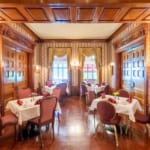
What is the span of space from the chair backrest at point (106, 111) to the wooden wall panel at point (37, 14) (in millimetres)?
2189

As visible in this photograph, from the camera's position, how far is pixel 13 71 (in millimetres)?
6258

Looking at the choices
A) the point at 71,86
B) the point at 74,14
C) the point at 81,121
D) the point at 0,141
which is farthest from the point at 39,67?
the point at 74,14

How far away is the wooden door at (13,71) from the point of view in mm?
5605

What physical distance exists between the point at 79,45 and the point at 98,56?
129cm

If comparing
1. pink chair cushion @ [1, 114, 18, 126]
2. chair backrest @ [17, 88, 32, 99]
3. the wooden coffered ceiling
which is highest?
the wooden coffered ceiling

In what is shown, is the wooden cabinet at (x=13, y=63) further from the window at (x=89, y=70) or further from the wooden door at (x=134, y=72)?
the wooden door at (x=134, y=72)

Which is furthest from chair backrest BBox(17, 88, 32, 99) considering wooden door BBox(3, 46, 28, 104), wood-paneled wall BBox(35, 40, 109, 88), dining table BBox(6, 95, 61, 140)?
wood-paneled wall BBox(35, 40, 109, 88)

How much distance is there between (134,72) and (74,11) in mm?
3838

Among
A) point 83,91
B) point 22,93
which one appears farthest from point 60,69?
point 22,93

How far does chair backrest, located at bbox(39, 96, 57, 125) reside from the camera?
3.88 m

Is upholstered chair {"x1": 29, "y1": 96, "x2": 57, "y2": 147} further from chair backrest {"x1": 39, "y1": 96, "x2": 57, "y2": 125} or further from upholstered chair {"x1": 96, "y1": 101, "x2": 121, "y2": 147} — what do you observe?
upholstered chair {"x1": 96, "y1": 101, "x2": 121, "y2": 147}

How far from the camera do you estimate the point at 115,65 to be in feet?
27.0

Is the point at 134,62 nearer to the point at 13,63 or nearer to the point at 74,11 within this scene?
the point at 74,11

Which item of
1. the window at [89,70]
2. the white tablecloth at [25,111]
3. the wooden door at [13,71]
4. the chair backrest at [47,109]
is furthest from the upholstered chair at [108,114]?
the window at [89,70]
